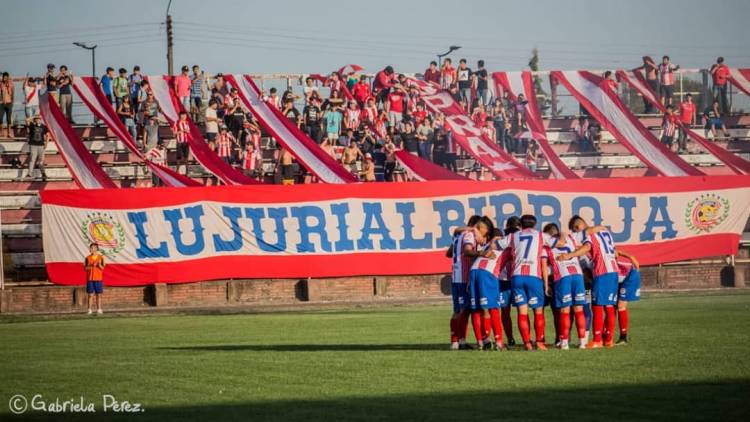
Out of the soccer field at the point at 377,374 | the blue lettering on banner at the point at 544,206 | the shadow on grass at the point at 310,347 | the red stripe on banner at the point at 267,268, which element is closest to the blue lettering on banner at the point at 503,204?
the blue lettering on banner at the point at 544,206

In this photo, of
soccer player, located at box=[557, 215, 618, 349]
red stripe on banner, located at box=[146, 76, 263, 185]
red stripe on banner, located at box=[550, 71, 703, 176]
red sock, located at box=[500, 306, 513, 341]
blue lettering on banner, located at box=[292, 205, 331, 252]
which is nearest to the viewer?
soccer player, located at box=[557, 215, 618, 349]

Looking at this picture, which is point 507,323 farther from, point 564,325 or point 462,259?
point 462,259

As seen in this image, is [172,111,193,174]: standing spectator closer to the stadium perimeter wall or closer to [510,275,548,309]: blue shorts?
the stadium perimeter wall

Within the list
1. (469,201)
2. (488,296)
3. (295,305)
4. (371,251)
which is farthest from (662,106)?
(488,296)

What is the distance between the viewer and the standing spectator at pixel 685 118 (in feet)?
145

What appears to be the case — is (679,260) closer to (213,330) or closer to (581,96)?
(581,96)

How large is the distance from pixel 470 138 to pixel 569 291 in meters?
24.1

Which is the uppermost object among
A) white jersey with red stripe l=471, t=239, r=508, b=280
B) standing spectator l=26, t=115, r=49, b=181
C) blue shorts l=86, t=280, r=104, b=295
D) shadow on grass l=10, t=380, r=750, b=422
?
standing spectator l=26, t=115, r=49, b=181

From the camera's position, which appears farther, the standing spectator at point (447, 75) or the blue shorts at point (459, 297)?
the standing spectator at point (447, 75)

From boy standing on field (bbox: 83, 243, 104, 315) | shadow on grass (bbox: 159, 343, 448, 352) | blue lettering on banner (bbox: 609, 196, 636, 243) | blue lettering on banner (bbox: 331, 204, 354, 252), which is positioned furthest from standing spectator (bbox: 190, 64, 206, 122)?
shadow on grass (bbox: 159, 343, 448, 352)

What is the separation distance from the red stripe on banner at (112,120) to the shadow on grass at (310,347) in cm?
1920

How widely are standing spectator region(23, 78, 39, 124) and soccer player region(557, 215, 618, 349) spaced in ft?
92.6

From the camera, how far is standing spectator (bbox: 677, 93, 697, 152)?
145 ft

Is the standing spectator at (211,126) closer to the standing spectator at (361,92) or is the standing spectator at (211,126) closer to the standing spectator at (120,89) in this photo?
the standing spectator at (120,89)
